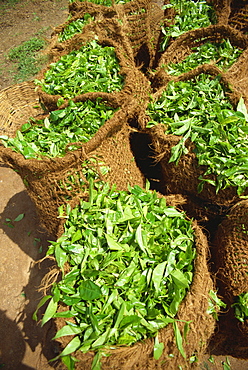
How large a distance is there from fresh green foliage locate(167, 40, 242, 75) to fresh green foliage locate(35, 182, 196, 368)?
124cm

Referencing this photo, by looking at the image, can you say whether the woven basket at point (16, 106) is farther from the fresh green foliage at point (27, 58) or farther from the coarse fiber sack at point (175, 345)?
the coarse fiber sack at point (175, 345)

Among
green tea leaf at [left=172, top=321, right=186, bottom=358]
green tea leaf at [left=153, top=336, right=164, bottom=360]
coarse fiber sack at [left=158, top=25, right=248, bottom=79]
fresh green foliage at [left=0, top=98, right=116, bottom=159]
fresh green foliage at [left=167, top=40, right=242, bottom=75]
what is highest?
fresh green foliage at [left=0, top=98, right=116, bottom=159]

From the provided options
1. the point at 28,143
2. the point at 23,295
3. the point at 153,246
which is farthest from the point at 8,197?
the point at 153,246

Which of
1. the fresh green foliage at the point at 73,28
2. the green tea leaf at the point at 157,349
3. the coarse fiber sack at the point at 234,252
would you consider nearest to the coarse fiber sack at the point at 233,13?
the fresh green foliage at the point at 73,28

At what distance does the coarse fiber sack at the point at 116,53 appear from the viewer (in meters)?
2.04

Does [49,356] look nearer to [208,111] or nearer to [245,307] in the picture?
[245,307]

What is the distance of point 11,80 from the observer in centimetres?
435

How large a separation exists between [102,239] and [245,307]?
2.84ft

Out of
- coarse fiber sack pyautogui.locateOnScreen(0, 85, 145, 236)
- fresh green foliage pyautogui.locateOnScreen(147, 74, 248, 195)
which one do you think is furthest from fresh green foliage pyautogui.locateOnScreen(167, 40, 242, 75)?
coarse fiber sack pyautogui.locateOnScreen(0, 85, 145, 236)

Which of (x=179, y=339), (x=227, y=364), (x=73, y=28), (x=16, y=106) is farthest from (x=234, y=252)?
(x=73, y=28)

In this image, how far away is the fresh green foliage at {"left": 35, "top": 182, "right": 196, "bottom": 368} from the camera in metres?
1.33

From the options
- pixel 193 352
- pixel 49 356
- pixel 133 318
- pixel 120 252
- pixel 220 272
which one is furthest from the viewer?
pixel 49 356

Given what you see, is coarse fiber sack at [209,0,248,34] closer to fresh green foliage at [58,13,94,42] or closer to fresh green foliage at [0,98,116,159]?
fresh green foliage at [58,13,94,42]

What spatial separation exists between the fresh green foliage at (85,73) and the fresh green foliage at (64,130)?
0.88 ft
